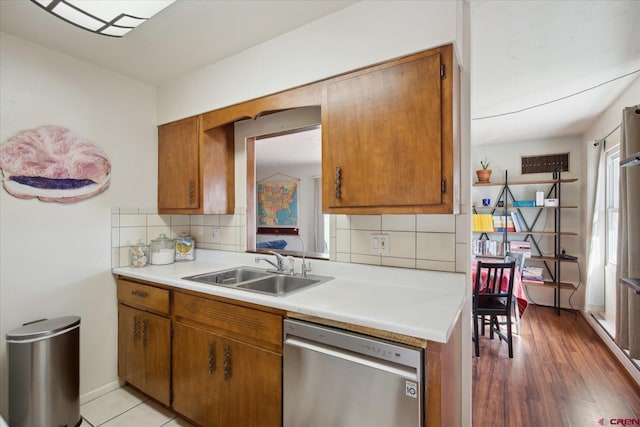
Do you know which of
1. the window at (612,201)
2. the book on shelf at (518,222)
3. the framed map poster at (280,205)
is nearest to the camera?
the window at (612,201)

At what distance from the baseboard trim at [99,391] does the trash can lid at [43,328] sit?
1.96ft

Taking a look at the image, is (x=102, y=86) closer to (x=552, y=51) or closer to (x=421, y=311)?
(x=421, y=311)

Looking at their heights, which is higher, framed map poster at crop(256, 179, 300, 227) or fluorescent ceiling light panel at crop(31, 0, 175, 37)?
fluorescent ceiling light panel at crop(31, 0, 175, 37)

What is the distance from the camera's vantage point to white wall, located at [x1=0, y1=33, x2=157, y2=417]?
1772 mm

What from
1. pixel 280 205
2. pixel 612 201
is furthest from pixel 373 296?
pixel 612 201

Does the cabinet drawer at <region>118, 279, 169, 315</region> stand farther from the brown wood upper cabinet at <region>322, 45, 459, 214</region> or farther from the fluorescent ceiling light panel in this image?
the fluorescent ceiling light panel

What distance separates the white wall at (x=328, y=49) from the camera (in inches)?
51.7

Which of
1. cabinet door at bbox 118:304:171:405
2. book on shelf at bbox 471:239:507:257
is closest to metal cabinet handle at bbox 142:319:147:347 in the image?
cabinet door at bbox 118:304:171:405

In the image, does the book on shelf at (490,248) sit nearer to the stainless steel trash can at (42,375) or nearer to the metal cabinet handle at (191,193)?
the metal cabinet handle at (191,193)

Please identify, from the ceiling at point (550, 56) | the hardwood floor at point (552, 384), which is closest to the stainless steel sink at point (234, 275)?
the hardwood floor at point (552, 384)

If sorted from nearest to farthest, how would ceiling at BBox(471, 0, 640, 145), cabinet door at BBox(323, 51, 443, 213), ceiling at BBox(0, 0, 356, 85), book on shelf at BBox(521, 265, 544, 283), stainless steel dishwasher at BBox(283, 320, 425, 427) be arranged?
stainless steel dishwasher at BBox(283, 320, 425, 427), cabinet door at BBox(323, 51, 443, 213), ceiling at BBox(0, 0, 356, 85), ceiling at BBox(471, 0, 640, 145), book on shelf at BBox(521, 265, 544, 283)

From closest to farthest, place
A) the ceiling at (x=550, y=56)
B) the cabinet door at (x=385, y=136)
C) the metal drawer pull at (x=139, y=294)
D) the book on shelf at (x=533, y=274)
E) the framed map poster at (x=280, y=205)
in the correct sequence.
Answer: the cabinet door at (x=385, y=136) < the ceiling at (x=550, y=56) < the metal drawer pull at (x=139, y=294) < the book on shelf at (x=533, y=274) < the framed map poster at (x=280, y=205)

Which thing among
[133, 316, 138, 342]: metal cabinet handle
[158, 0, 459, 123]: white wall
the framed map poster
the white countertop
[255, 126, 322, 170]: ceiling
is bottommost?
[133, 316, 138, 342]: metal cabinet handle

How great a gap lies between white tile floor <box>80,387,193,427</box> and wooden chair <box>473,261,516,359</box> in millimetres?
2609
